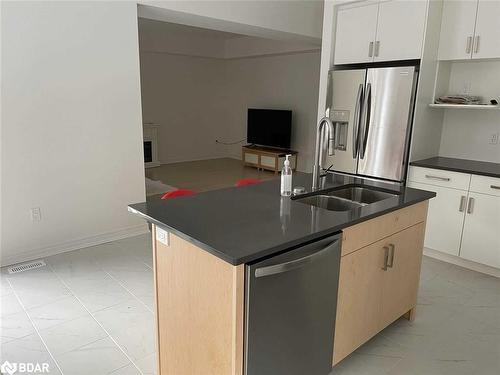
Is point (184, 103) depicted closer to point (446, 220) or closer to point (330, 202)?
point (446, 220)

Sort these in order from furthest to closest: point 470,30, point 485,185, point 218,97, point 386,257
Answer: point 218,97 → point 470,30 → point 485,185 → point 386,257

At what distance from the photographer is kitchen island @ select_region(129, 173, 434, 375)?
4.60 ft

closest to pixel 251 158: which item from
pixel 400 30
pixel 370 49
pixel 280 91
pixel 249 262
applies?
pixel 280 91

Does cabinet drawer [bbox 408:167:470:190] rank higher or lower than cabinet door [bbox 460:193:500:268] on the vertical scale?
higher

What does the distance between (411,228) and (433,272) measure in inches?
51.8

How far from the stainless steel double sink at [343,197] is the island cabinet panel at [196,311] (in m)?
0.82

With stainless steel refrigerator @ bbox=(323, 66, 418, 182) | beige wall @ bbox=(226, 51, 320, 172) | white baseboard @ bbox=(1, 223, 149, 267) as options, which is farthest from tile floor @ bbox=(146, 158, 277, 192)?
stainless steel refrigerator @ bbox=(323, 66, 418, 182)

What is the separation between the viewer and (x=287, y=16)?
4.83 meters

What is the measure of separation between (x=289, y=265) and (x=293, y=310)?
24 cm

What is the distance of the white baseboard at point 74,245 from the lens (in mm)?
3256

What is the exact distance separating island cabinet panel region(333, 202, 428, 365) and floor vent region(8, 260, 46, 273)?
261 centimetres

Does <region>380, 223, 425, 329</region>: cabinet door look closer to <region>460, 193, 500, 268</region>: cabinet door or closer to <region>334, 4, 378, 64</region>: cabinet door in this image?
<region>460, 193, 500, 268</region>: cabinet door

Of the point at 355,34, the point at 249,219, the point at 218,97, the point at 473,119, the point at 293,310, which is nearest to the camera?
the point at 293,310

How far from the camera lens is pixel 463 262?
3389mm
